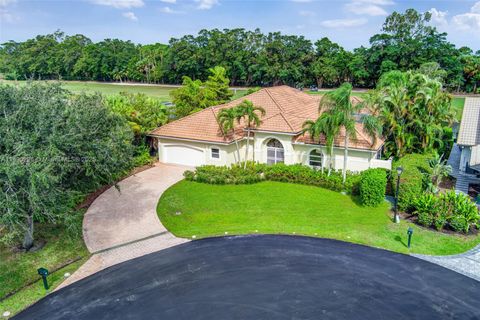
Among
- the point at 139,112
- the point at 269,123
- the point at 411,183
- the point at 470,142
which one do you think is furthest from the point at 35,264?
the point at 470,142

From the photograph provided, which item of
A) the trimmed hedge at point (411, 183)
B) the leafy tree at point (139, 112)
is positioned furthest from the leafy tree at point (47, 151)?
the trimmed hedge at point (411, 183)

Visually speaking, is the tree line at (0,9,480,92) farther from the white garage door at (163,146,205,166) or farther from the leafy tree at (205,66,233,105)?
the white garage door at (163,146,205,166)

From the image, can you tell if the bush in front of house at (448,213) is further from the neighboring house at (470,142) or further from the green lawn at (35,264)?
the green lawn at (35,264)

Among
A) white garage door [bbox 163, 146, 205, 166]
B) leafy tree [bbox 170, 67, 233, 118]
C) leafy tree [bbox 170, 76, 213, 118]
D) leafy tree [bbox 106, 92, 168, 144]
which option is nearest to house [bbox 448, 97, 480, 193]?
white garage door [bbox 163, 146, 205, 166]

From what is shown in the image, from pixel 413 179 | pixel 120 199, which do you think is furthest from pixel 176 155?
pixel 413 179

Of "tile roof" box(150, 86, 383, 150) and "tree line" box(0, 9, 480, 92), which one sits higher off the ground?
"tree line" box(0, 9, 480, 92)
